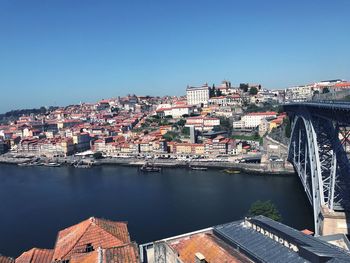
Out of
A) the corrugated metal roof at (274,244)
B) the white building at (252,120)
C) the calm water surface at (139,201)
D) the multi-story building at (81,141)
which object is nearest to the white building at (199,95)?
the white building at (252,120)

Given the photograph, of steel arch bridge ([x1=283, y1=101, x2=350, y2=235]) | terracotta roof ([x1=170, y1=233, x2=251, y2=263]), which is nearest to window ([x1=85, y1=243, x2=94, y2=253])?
terracotta roof ([x1=170, y1=233, x2=251, y2=263])

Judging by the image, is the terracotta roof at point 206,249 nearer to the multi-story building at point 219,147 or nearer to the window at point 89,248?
the window at point 89,248

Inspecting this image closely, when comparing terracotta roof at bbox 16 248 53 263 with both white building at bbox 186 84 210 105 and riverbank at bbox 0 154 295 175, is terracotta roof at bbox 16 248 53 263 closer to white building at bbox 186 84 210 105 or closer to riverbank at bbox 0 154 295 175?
riverbank at bbox 0 154 295 175

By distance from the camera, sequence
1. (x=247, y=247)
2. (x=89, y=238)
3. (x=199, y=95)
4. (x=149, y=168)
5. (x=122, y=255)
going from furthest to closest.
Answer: (x=199, y=95), (x=149, y=168), (x=89, y=238), (x=122, y=255), (x=247, y=247)

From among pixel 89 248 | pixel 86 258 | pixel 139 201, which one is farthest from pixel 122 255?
pixel 139 201

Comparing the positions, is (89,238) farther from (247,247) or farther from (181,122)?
(181,122)

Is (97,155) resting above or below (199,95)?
below

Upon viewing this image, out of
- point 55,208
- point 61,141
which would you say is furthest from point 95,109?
point 55,208
